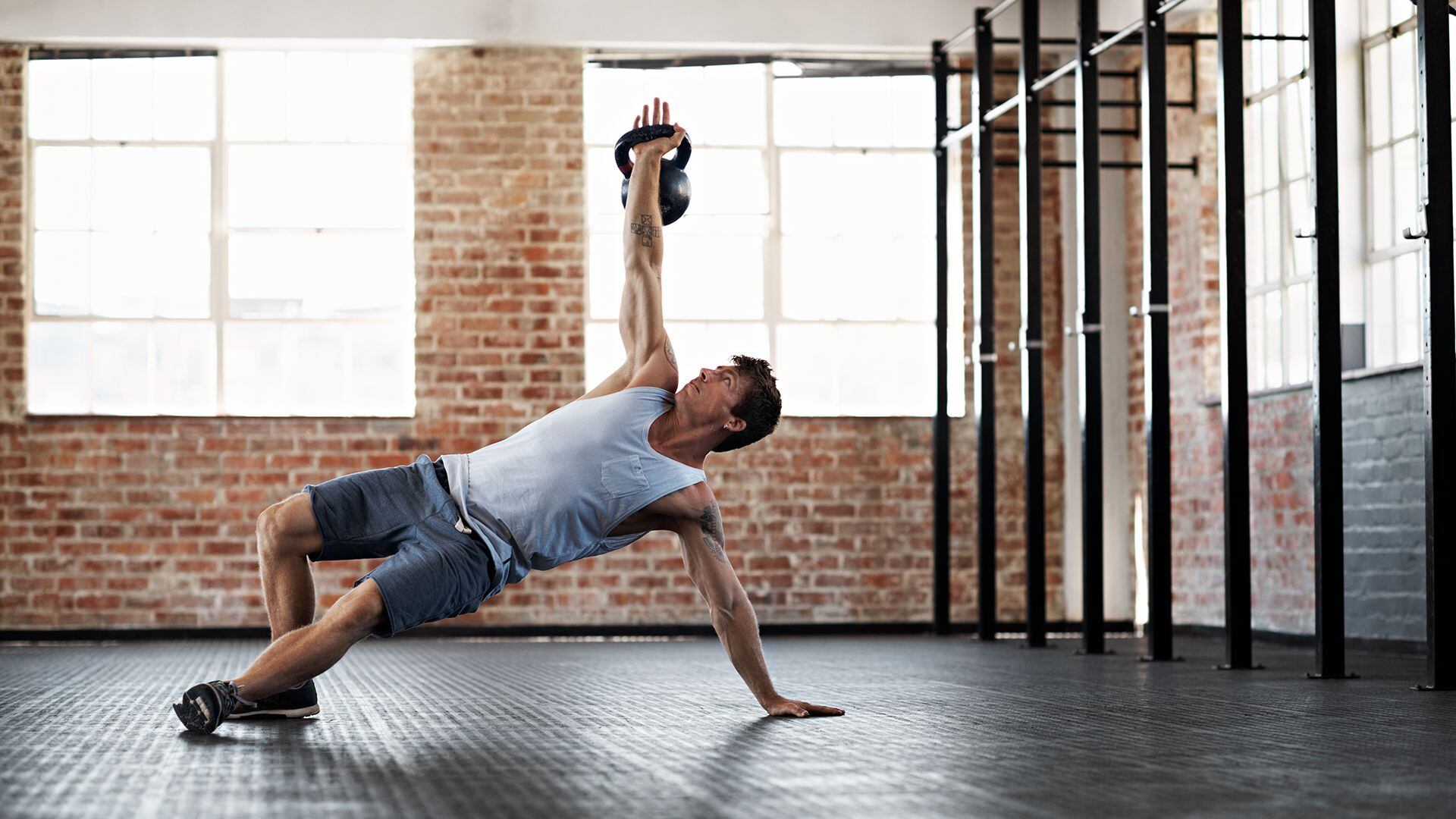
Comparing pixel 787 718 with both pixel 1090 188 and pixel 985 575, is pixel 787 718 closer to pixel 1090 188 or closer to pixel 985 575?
pixel 1090 188

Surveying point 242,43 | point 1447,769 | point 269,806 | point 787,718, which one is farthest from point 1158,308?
point 242,43

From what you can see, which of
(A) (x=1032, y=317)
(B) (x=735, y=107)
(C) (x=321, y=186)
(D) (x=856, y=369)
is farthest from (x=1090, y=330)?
(C) (x=321, y=186)

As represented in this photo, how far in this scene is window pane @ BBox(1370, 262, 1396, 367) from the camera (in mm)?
6957

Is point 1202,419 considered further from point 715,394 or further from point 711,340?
point 715,394

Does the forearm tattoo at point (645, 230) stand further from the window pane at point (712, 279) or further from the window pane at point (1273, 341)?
the window pane at point (712, 279)

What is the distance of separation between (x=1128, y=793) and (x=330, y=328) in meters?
6.82

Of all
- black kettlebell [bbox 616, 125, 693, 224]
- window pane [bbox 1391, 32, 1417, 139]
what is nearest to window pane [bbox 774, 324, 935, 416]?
window pane [bbox 1391, 32, 1417, 139]

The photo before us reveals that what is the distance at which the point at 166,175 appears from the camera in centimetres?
882

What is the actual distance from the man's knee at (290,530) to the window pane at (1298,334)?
5.28m

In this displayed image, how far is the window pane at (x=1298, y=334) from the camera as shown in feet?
25.1

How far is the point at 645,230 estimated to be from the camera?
413cm

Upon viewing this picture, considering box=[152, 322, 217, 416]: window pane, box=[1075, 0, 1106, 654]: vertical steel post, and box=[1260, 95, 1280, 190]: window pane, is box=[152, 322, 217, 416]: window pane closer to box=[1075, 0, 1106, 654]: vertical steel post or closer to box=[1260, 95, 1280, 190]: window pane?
box=[1075, 0, 1106, 654]: vertical steel post

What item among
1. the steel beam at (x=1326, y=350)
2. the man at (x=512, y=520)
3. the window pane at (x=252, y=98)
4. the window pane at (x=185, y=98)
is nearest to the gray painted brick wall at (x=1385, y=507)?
the steel beam at (x=1326, y=350)

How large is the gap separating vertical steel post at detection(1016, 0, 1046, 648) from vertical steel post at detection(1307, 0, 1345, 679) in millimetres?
2165
